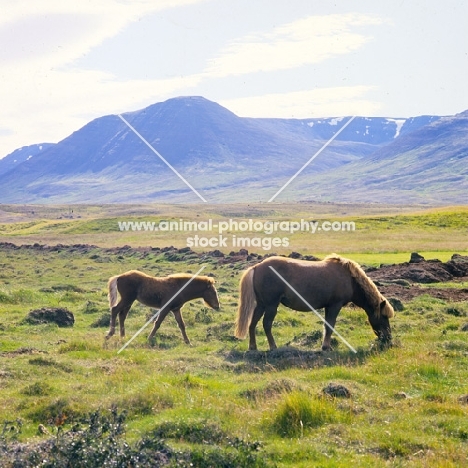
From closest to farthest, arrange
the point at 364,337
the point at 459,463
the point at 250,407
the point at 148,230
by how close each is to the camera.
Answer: the point at 459,463, the point at 250,407, the point at 364,337, the point at 148,230

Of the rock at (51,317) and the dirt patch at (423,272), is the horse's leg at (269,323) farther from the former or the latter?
the dirt patch at (423,272)

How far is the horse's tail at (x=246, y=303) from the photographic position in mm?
15914

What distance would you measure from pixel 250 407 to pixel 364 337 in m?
7.54

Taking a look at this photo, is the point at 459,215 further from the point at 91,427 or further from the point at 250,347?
the point at 91,427

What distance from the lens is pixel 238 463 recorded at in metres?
7.91

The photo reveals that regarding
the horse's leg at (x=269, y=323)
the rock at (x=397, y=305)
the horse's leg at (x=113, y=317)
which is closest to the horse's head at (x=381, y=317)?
the horse's leg at (x=269, y=323)

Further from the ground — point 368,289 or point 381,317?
point 368,289

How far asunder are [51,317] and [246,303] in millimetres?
8272

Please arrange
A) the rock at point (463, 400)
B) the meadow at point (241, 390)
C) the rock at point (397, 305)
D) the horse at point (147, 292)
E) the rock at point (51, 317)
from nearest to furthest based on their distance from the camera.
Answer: the meadow at point (241, 390) → the rock at point (463, 400) → the horse at point (147, 292) → the rock at point (51, 317) → the rock at point (397, 305)

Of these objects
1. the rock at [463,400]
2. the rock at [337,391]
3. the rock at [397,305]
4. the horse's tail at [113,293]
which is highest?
the horse's tail at [113,293]

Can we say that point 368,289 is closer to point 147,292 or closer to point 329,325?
point 329,325

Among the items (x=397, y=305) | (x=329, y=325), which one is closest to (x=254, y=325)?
(x=329, y=325)

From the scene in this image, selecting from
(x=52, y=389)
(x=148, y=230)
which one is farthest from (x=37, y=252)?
(x=52, y=389)

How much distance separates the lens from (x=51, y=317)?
68.0ft
